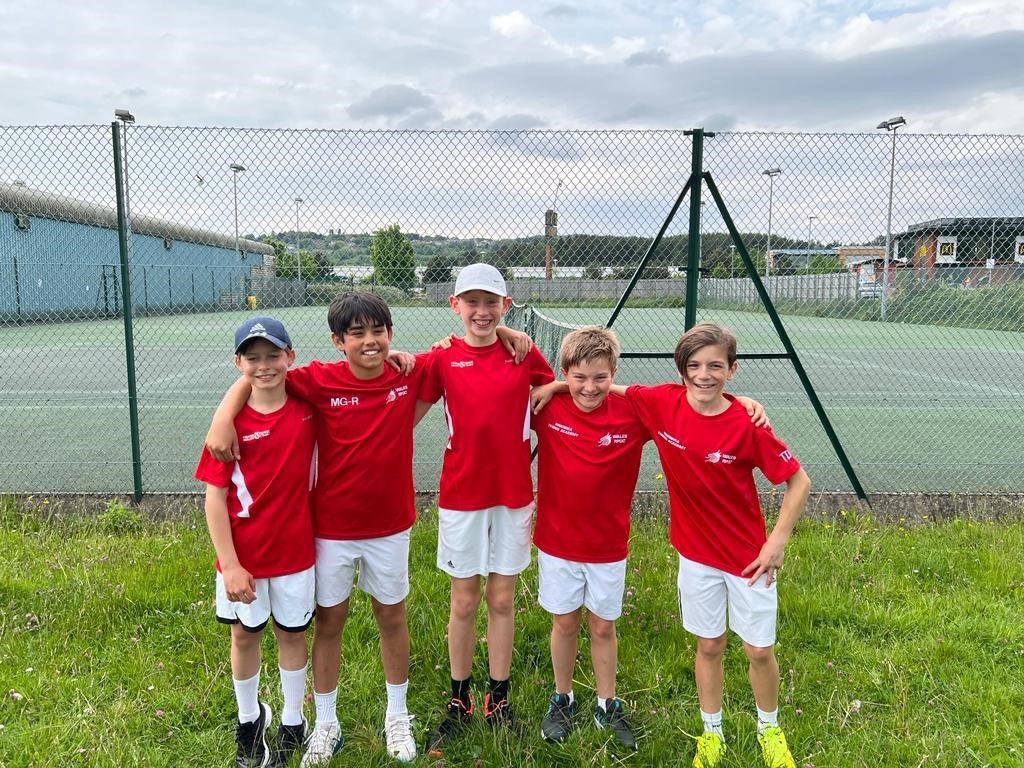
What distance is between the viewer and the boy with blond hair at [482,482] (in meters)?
2.64

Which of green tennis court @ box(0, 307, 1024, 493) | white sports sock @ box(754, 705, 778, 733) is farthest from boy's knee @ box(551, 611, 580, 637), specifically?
green tennis court @ box(0, 307, 1024, 493)

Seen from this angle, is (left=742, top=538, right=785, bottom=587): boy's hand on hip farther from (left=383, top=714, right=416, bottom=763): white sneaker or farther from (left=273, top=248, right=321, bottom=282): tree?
(left=273, top=248, right=321, bottom=282): tree

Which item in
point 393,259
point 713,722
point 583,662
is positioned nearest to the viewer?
point 713,722

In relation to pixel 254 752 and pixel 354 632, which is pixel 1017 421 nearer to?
pixel 354 632

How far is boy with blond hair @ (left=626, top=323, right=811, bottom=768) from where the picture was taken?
2.43 meters

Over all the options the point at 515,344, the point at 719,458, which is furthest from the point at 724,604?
the point at 515,344

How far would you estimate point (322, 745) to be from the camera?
254 cm

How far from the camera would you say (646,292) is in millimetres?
5203

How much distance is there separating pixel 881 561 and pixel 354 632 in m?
3.28

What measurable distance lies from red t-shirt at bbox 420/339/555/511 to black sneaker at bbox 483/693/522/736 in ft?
2.74

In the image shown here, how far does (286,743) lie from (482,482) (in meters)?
1.26

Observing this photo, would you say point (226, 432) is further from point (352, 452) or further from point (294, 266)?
point (294, 266)

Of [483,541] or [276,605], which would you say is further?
[483,541]

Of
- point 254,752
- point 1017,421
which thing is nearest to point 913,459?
point 1017,421
